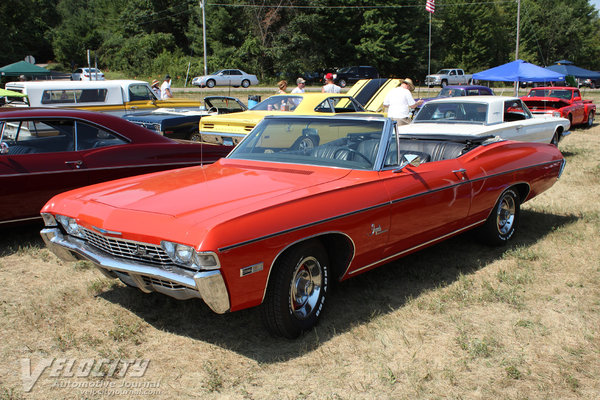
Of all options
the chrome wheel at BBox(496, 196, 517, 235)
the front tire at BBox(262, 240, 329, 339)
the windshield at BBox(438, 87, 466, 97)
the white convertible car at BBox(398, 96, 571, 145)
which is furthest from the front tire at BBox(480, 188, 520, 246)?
the windshield at BBox(438, 87, 466, 97)

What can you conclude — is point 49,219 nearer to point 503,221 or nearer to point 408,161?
point 408,161

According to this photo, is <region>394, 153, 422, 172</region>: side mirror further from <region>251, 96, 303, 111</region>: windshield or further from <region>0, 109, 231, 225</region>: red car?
<region>251, 96, 303, 111</region>: windshield

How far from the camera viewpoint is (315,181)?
12.8 ft

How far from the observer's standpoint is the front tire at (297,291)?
334cm

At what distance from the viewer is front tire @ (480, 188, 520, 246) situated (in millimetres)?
5363

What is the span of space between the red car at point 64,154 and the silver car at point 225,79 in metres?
31.0

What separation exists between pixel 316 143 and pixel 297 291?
4.76 ft

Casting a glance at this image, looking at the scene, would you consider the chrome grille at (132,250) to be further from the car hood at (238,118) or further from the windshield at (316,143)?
the car hood at (238,118)

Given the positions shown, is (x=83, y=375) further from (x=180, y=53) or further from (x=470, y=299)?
(x=180, y=53)

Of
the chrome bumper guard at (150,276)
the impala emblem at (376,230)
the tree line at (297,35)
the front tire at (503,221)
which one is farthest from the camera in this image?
the tree line at (297,35)

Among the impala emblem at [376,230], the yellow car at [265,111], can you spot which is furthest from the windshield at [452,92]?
the impala emblem at [376,230]

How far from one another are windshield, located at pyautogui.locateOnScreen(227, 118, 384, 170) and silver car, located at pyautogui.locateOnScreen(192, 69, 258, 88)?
3263cm

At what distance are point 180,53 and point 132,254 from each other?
1985 inches

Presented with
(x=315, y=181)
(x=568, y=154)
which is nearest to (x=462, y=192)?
(x=315, y=181)
